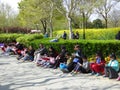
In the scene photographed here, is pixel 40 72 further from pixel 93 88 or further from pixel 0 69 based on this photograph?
pixel 93 88

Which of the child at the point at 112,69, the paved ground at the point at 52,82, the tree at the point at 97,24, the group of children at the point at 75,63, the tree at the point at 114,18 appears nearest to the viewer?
the paved ground at the point at 52,82

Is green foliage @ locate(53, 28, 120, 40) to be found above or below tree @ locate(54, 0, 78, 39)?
below

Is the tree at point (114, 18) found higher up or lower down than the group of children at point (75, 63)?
higher up

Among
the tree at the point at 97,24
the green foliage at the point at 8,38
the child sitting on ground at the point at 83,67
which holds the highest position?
the tree at the point at 97,24

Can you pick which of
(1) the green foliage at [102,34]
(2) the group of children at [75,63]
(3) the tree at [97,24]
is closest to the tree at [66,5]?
(1) the green foliage at [102,34]

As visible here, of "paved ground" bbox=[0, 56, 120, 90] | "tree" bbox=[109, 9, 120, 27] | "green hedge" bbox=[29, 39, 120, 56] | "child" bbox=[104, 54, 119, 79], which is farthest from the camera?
"tree" bbox=[109, 9, 120, 27]

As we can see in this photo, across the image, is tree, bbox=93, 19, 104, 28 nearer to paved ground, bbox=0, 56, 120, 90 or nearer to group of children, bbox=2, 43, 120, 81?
group of children, bbox=2, 43, 120, 81

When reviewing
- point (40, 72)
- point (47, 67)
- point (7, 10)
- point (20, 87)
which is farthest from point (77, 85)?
point (7, 10)

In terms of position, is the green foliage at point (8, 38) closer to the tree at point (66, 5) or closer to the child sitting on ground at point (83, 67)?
the tree at point (66, 5)

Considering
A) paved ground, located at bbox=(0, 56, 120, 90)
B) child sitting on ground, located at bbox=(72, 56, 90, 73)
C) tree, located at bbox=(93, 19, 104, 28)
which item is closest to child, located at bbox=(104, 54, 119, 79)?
paved ground, located at bbox=(0, 56, 120, 90)

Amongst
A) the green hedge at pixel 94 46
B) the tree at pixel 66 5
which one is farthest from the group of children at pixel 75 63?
the tree at pixel 66 5

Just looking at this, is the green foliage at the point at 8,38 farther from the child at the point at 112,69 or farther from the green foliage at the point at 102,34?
the child at the point at 112,69

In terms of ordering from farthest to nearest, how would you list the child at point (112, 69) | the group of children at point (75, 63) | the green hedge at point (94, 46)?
the green hedge at point (94, 46) < the group of children at point (75, 63) < the child at point (112, 69)

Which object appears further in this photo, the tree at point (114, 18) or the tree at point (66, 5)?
the tree at point (114, 18)
